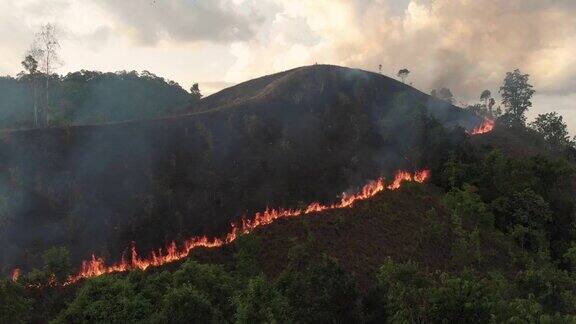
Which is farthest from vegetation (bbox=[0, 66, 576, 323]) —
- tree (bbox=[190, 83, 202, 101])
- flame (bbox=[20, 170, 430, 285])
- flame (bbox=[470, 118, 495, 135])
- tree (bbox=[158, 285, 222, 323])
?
tree (bbox=[190, 83, 202, 101])

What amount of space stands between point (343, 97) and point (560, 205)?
33.6 metres

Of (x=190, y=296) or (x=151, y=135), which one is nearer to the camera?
(x=190, y=296)

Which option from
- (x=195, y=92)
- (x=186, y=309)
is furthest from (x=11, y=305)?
(x=195, y=92)

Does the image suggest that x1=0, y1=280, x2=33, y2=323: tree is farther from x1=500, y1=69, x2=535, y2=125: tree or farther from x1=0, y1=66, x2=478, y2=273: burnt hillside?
x1=500, y1=69, x2=535, y2=125: tree

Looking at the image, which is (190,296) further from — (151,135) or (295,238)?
(151,135)

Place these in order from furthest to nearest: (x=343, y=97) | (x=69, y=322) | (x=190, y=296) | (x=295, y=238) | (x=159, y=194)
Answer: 1. (x=343, y=97)
2. (x=159, y=194)
3. (x=295, y=238)
4. (x=69, y=322)
5. (x=190, y=296)

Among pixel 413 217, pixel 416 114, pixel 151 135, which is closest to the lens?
pixel 413 217

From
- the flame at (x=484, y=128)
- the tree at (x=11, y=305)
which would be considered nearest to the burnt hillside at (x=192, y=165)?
the tree at (x=11, y=305)

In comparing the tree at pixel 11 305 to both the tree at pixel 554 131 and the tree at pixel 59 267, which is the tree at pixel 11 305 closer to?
the tree at pixel 59 267

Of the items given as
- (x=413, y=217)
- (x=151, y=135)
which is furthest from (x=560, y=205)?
(x=151, y=135)

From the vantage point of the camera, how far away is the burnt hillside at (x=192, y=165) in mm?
42656

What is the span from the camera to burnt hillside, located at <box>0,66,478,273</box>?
4266 centimetres

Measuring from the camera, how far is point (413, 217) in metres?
43.1

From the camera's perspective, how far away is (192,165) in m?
52.3
